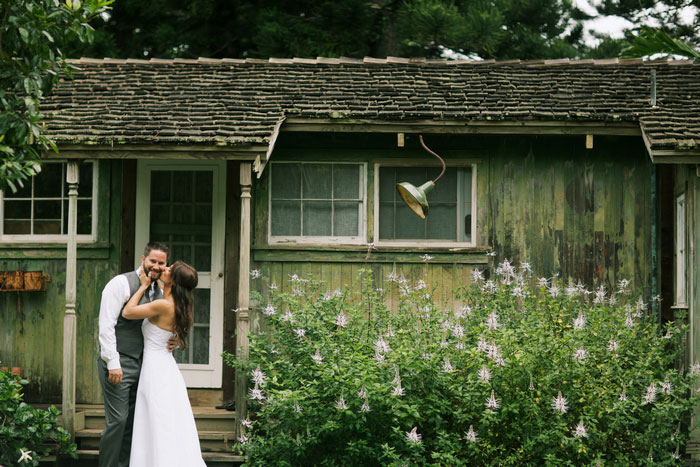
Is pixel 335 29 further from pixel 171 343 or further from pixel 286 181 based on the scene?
pixel 171 343

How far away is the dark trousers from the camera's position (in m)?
6.38

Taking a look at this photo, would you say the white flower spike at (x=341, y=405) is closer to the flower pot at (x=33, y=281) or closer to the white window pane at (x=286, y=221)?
the white window pane at (x=286, y=221)

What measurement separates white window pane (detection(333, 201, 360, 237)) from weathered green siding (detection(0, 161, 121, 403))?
8.12 feet

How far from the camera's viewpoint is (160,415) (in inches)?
249

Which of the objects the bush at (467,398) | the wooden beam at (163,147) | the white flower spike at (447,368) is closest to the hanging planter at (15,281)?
the wooden beam at (163,147)

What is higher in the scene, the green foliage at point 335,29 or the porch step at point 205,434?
the green foliage at point 335,29

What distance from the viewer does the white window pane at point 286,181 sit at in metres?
8.98

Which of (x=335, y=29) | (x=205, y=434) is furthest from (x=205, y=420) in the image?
(x=335, y=29)

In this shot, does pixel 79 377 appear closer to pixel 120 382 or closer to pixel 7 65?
pixel 120 382

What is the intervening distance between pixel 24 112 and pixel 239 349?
2887 millimetres

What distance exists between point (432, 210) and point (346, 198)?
3.13 feet

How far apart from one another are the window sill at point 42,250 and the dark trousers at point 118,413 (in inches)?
110

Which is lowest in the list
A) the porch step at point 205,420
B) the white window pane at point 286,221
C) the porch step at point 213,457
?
the porch step at point 213,457

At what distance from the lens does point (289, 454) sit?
657 centimetres
